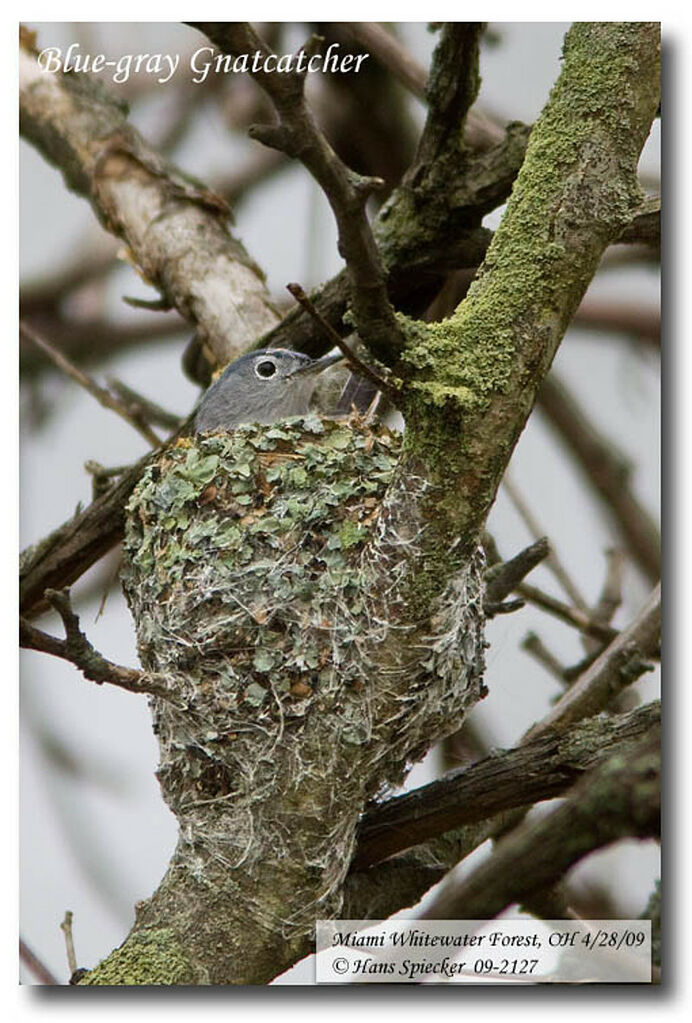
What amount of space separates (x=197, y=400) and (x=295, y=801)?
43.6 inches

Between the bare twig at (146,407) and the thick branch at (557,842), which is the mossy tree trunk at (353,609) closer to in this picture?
the thick branch at (557,842)

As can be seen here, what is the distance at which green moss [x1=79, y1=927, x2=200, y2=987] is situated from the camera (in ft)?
6.88

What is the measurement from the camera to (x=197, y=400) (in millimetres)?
2938

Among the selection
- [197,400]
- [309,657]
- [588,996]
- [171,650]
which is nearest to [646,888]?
[588,996]

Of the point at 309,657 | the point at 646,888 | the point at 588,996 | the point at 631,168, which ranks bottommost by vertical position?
the point at 588,996

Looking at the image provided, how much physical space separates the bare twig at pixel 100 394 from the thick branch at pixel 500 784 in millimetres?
989

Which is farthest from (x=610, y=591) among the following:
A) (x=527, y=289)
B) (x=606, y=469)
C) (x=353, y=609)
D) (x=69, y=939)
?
(x=69, y=939)

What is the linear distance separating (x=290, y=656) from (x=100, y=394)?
97 cm

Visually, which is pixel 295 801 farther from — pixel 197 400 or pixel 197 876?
pixel 197 400

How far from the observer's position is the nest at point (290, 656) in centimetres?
208

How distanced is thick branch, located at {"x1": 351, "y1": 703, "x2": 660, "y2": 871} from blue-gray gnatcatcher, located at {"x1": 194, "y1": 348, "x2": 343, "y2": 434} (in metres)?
0.84

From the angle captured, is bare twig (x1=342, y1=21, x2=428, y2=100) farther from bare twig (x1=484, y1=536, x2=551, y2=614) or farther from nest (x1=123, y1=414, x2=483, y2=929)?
bare twig (x1=484, y1=536, x2=551, y2=614)

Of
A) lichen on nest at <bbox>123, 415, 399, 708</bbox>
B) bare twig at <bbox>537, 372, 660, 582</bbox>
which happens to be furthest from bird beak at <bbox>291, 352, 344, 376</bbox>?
bare twig at <bbox>537, 372, 660, 582</bbox>

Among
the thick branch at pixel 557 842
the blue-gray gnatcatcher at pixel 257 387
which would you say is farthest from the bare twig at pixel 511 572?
the thick branch at pixel 557 842
